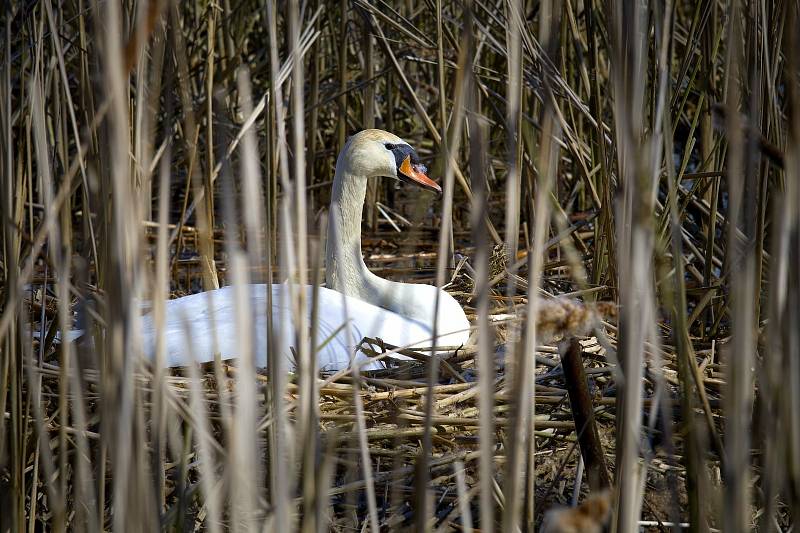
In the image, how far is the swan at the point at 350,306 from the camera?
2855 mm

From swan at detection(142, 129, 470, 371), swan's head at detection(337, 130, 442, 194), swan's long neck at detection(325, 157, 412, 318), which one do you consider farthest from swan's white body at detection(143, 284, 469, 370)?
swan's head at detection(337, 130, 442, 194)

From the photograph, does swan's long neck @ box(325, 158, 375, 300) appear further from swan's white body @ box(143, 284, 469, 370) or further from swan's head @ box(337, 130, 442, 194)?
swan's white body @ box(143, 284, 469, 370)

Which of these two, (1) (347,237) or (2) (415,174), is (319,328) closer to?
(1) (347,237)

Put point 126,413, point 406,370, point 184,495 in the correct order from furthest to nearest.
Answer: point 406,370 < point 184,495 < point 126,413

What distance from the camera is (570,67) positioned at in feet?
15.7

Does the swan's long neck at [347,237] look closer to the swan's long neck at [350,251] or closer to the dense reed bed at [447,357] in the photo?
the swan's long neck at [350,251]

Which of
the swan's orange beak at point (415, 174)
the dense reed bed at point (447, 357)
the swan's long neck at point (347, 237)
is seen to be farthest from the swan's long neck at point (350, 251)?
the dense reed bed at point (447, 357)

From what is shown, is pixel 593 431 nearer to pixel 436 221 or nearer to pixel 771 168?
pixel 771 168

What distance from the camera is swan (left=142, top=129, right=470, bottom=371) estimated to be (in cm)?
286

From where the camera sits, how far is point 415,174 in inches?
146

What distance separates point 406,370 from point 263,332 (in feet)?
1.57

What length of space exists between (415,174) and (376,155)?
0.22 m

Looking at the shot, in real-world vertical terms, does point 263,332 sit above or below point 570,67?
below

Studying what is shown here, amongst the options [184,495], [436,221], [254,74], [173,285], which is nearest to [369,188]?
[436,221]
